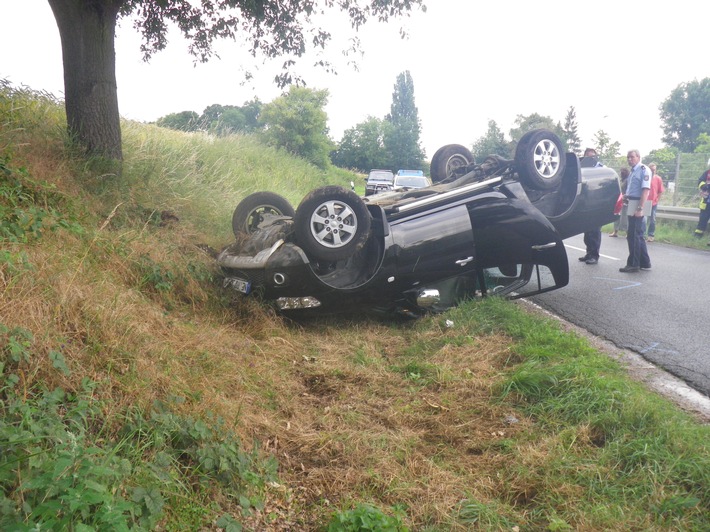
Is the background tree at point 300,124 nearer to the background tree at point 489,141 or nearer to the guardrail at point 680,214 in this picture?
the guardrail at point 680,214

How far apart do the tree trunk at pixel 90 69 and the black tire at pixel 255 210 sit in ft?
5.52

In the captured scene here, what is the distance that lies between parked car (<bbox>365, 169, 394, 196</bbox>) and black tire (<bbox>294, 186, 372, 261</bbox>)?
21.4 m

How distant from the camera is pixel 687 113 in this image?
79.6 m

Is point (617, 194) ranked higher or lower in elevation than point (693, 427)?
higher

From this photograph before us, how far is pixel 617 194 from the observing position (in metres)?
7.13

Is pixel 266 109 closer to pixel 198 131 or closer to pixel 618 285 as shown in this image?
pixel 198 131

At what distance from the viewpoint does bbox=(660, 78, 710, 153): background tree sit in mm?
78562

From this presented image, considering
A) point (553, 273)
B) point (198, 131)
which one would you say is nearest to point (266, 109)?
point (198, 131)

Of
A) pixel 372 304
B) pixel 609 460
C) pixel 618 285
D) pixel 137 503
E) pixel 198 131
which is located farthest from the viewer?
pixel 198 131

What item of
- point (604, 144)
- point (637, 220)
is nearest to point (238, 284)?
point (637, 220)

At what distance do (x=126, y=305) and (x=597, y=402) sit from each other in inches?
121

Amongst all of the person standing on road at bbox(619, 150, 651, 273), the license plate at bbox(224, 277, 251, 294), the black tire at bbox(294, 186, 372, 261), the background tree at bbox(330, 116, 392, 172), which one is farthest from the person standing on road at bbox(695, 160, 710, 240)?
the background tree at bbox(330, 116, 392, 172)

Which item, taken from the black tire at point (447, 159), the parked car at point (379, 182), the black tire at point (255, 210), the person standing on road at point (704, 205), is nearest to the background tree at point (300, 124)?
the parked car at point (379, 182)

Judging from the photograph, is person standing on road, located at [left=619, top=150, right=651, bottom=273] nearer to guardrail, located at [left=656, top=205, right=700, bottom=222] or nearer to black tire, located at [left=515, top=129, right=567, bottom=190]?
black tire, located at [left=515, top=129, right=567, bottom=190]
